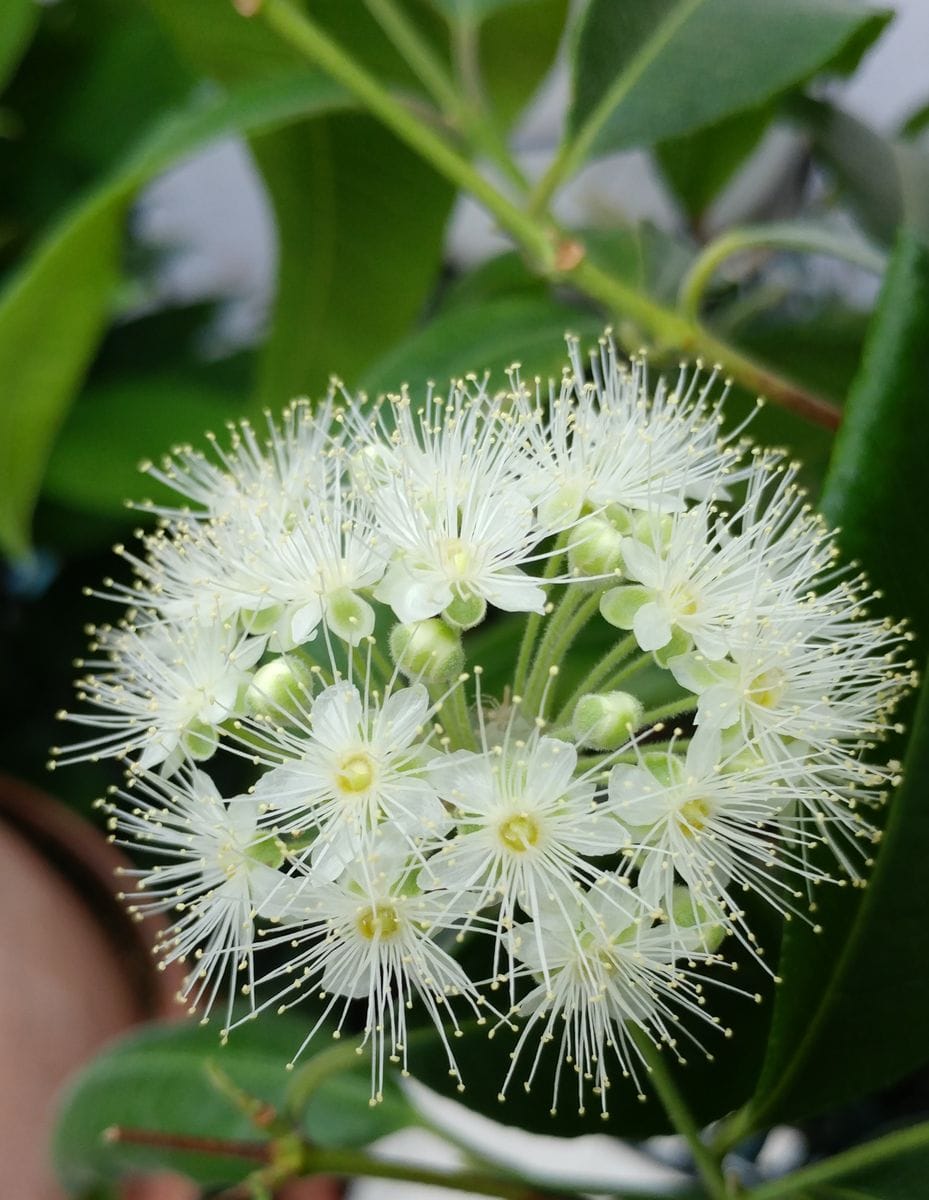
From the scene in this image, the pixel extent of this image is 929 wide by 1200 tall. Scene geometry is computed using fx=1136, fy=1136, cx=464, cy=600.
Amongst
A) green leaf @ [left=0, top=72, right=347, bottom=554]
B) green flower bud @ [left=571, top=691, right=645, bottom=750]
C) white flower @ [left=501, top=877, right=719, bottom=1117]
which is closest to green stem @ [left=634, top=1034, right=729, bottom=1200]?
white flower @ [left=501, top=877, right=719, bottom=1117]

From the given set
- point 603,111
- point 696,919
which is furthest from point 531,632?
point 603,111

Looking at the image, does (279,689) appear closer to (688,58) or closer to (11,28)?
(688,58)

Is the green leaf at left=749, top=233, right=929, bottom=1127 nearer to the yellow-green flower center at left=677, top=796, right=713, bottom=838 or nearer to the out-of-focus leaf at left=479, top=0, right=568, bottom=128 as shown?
the yellow-green flower center at left=677, top=796, right=713, bottom=838

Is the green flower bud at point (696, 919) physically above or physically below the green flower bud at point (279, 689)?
below

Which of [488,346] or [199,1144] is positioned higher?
[488,346]

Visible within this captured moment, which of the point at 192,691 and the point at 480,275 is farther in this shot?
the point at 480,275

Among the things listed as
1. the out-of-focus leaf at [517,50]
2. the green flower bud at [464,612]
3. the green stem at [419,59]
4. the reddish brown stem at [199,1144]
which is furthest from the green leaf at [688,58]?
the reddish brown stem at [199,1144]

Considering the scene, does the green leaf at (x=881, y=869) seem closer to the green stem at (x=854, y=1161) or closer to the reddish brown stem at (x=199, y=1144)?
the green stem at (x=854, y=1161)
